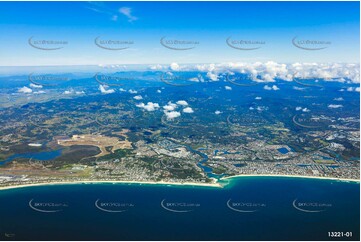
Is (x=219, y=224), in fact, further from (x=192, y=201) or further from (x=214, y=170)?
(x=214, y=170)

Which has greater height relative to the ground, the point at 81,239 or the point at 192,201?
the point at 192,201

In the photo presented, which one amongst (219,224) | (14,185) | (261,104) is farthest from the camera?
(261,104)

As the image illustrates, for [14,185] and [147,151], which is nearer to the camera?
[14,185]

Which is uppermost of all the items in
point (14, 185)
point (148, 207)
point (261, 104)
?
point (261, 104)

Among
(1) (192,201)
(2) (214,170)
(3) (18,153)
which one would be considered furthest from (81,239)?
(3) (18,153)

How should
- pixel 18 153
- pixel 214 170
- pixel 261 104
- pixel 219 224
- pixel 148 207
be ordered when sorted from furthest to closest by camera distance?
pixel 261 104
pixel 18 153
pixel 214 170
pixel 148 207
pixel 219 224

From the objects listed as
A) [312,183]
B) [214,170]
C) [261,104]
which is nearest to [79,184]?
[214,170]

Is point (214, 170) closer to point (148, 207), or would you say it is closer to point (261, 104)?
point (148, 207)
